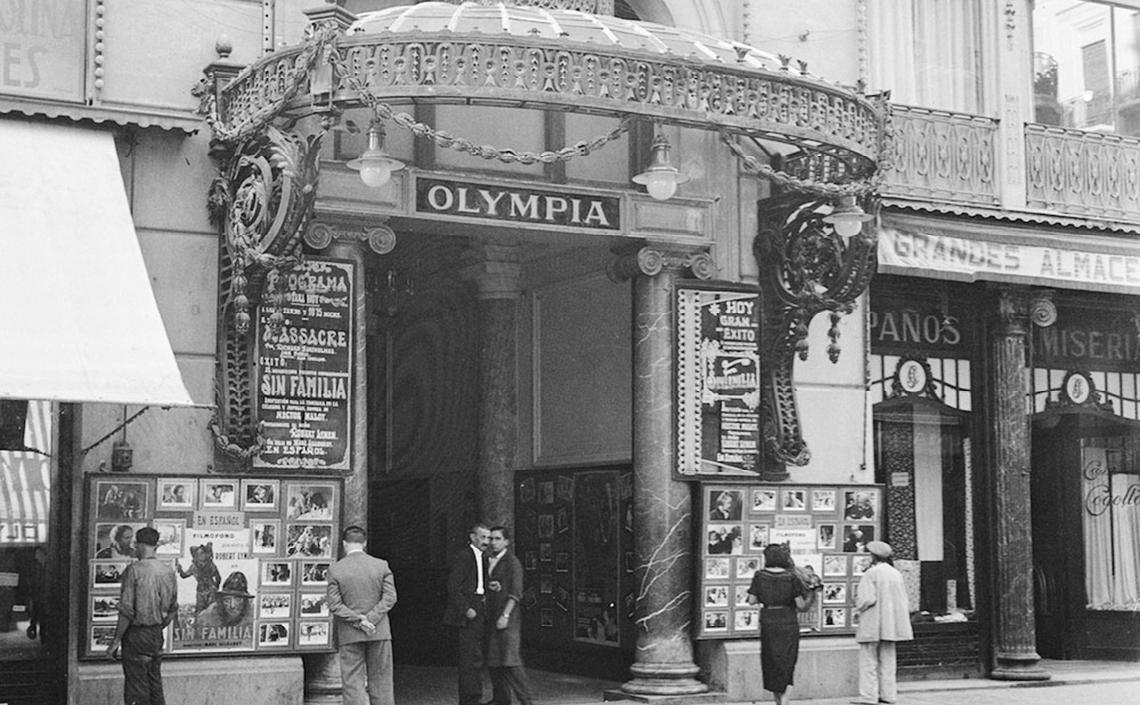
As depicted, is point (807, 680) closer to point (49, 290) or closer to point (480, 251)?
point (480, 251)

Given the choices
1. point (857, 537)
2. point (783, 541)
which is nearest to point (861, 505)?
point (857, 537)

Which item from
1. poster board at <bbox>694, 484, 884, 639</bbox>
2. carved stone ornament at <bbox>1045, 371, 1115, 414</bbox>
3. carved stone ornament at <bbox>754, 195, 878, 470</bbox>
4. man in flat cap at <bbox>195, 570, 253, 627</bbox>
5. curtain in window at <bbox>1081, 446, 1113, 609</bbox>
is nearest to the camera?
man in flat cap at <bbox>195, 570, 253, 627</bbox>

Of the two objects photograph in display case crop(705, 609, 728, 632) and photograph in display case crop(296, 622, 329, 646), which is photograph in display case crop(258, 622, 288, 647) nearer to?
photograph in display case crop(296, 622, 329, 646)

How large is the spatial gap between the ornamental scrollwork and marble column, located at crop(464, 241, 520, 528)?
4101 millimetres

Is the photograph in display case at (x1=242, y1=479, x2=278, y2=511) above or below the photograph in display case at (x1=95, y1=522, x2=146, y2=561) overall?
above

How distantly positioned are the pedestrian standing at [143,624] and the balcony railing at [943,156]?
26.2 feet

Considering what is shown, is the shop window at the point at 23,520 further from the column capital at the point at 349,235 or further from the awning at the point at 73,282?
the column capital at the point at 349,235

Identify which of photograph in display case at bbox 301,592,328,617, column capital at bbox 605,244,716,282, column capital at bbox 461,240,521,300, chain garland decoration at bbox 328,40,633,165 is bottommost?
photograph in display case at bbox 301,592,328,617

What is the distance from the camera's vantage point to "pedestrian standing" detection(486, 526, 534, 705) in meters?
13.4

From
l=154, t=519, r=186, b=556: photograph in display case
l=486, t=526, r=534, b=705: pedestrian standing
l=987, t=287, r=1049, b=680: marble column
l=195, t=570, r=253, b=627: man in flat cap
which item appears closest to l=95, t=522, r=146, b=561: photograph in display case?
l=154, t=519, r=186, b=556: photograph in display case

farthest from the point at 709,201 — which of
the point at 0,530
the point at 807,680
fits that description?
the point at 0,530

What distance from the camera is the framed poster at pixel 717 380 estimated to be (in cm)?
1440

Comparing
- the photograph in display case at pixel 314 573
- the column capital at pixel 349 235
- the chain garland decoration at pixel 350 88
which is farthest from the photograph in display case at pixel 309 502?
the chain garland decoration at pixel 350 88

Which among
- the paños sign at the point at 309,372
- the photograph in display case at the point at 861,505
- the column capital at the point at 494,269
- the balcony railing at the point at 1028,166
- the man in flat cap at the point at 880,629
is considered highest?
the balcony railing at the point at 1028,166
